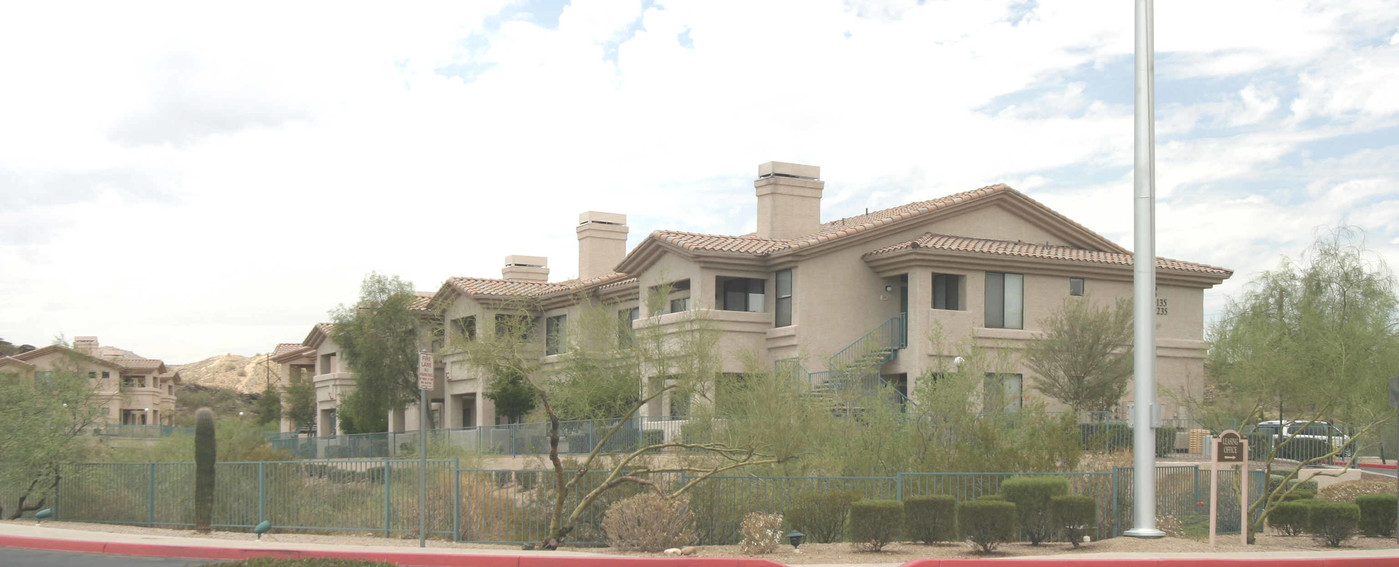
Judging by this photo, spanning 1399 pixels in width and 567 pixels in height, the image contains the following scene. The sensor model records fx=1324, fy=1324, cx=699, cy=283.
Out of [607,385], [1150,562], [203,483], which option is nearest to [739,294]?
[607,385]

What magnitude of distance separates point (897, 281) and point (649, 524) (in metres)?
21.1

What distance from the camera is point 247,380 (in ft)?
506

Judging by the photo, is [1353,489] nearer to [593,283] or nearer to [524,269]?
[593,283]

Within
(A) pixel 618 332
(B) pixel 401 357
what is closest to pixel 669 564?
A: (A) pixel 618 332

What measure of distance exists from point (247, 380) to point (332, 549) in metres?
Result: 143

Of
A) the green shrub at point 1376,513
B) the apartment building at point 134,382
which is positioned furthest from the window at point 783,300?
the apartment building at point 134,382

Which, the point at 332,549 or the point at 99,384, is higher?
the point at 99,384

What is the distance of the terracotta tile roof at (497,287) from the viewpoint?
4856cm

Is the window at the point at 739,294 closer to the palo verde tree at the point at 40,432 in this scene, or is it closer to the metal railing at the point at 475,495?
the metal railing at the point at 475,495

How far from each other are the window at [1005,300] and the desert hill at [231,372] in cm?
11892

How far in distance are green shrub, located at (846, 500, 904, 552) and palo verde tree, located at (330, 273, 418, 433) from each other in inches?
1415

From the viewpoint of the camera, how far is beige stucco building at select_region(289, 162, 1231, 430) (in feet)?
120

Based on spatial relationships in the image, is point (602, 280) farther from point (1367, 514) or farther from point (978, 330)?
point (1367, 514)

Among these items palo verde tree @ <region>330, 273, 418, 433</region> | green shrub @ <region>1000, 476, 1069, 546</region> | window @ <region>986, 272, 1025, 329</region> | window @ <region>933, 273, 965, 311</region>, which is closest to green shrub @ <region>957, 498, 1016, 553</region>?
green shrub @ <region>1000, 476, 1069, 546</region>
